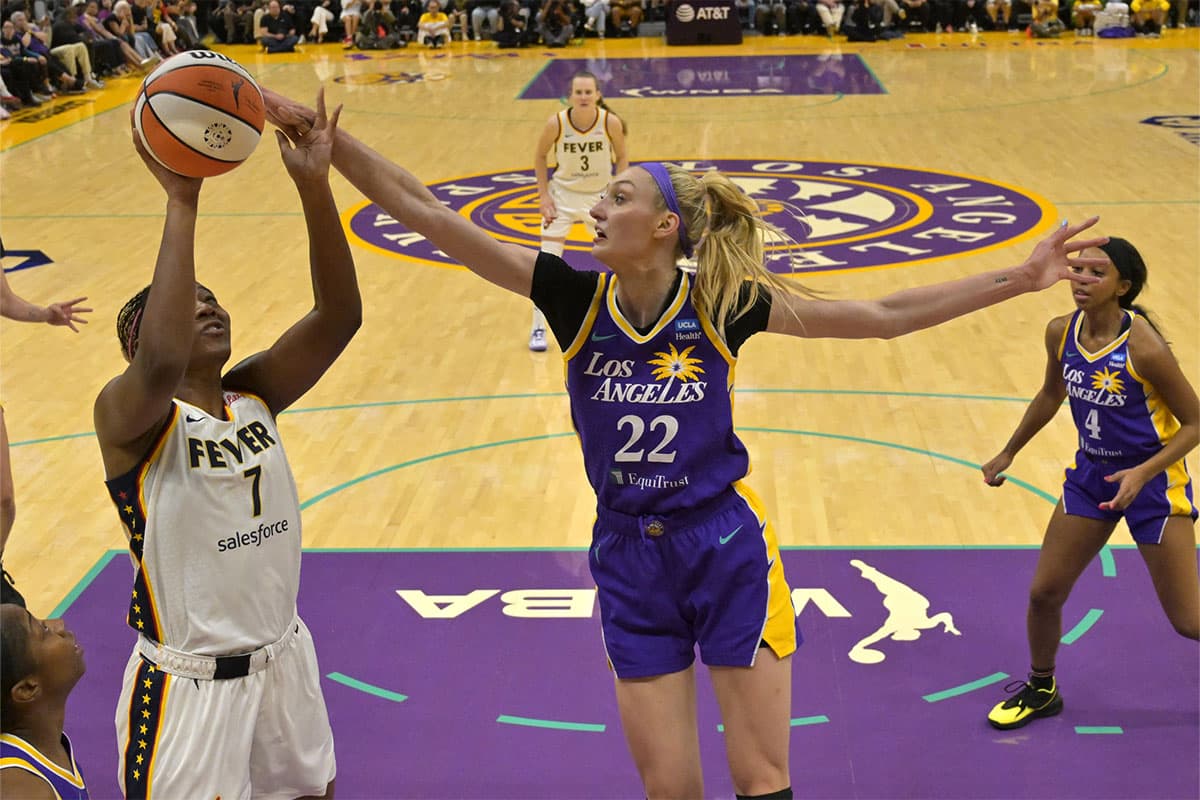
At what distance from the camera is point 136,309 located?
357 centimetres

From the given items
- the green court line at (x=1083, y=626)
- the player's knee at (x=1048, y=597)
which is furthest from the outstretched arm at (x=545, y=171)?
the player's knee at (x=1048, y=597)

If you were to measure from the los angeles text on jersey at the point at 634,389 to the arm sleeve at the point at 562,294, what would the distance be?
144mm

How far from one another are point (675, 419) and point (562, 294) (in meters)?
0.47

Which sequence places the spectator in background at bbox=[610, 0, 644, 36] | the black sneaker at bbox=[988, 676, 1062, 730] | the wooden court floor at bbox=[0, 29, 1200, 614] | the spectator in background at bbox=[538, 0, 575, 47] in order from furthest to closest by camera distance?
1. the spectator in background at bbox=[610, 0, 644, 36]
2. the spectator in background at bbox=[538, 0, 575, 47]
3. the wooden court floor at bbox=[0, 29, 1200, 614]
4. the black sneaker at bbox=[988, 676, 1062, 730]

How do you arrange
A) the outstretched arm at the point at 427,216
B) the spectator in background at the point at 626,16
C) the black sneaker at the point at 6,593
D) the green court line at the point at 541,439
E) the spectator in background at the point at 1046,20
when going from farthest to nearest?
the spectator in background at the point at 626,16 < the spectator in background at the point at 1046,20 < the green court line at the point at 541,439 < the black sneaker at the point at 6,593 < the outstretched arm at the point at 427,216

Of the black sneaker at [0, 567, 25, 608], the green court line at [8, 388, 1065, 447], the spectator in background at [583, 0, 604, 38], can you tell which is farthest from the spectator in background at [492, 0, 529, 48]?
the black sneaker at [0, 567, 25, 608]

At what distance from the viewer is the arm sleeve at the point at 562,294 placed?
3898 mm

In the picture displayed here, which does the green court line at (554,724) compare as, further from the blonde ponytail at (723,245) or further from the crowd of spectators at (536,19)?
the crowd of spectators at (536,19)

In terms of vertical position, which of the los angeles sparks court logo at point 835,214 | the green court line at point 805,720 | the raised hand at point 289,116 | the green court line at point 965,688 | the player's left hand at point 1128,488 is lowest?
the los angeles sparks court logo at point 835,214

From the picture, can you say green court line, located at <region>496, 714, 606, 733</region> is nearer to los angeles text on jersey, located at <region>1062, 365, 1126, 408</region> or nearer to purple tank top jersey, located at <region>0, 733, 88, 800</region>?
los angeles text on jersey, located at <region>1062, 365, 1126, 408</region>

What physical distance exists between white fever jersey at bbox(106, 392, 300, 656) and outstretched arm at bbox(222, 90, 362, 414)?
17cm

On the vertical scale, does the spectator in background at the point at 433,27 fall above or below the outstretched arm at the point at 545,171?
below

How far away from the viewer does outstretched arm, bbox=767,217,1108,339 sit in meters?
3.91

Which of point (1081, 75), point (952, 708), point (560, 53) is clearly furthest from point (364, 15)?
point (952, 708)
